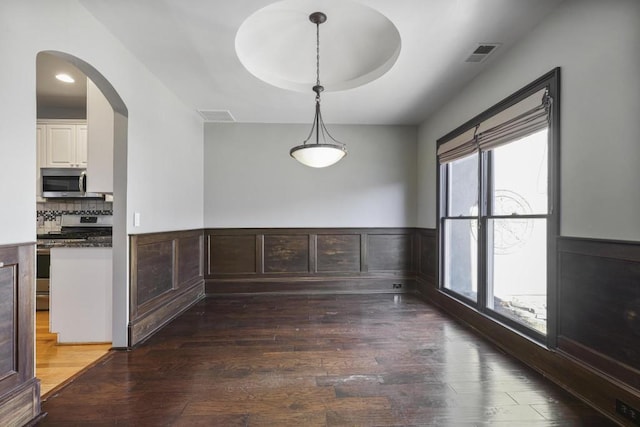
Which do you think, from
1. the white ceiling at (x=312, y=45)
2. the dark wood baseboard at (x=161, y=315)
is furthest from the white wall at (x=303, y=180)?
the dark wood baseboard at (x=161, y=315)

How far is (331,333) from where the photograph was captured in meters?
3.04

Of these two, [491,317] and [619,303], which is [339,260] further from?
[619,303]

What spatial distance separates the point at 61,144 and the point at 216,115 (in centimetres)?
216

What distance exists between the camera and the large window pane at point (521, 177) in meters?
2.37

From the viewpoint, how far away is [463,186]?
364 cm

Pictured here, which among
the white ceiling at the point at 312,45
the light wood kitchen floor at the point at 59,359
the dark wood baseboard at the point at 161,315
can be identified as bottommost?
the light wood kitchen floor at the point at 59,359

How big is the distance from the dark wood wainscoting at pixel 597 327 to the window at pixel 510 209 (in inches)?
4.7

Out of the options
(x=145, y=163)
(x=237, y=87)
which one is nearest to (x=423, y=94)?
(x=237, y=87)

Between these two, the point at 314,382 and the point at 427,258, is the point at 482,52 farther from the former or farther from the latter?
the point at 314,382

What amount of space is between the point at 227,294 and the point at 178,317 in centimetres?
106

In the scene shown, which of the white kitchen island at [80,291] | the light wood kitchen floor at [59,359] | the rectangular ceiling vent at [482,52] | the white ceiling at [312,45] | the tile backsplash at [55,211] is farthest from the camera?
the tile backsplash at [55,211]

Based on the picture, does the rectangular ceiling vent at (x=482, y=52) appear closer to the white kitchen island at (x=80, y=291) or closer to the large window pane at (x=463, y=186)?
the large window pane at (x=463, y=186)

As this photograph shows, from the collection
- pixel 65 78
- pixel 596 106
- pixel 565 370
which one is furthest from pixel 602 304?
pixel 65 78

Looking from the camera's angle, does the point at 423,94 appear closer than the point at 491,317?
No
